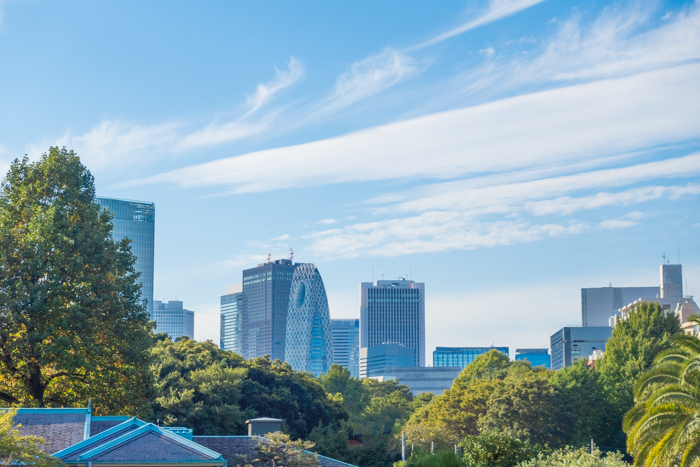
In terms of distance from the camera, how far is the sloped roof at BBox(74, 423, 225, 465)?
28477 millimetres

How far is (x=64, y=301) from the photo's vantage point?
39125 millimetres

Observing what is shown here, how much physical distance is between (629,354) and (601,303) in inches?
4351

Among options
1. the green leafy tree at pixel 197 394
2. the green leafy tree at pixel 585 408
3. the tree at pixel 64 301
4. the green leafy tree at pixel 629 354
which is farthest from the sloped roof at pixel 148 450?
the green leafy tree at pixel 629 354

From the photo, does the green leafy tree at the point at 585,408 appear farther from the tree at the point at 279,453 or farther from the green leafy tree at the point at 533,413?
the tree at the point at 279,453

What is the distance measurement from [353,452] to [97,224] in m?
40.0

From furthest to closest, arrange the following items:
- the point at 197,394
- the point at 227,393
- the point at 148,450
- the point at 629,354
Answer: the point at 629,354 → the point at 227,393 → the point at 197,394 → the point at 148,450

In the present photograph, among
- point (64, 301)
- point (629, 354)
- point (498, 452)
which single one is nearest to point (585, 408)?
point (629, 354)

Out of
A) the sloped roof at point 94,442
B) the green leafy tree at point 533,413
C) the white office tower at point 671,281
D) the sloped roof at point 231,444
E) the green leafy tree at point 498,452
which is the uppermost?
the white office tower at point 671,281

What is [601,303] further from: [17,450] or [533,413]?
[17,450]

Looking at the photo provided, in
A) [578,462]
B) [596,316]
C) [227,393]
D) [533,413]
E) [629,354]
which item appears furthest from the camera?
[596,316]

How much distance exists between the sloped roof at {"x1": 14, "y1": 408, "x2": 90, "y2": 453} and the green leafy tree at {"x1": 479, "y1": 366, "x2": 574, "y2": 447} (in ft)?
150

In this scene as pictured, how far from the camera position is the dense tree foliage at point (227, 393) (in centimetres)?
6353

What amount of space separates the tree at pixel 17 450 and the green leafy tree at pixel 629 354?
61.1 m

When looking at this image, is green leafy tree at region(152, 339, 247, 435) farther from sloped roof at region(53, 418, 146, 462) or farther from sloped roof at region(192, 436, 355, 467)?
sloped roof at region(53, 418, 146, 462)
